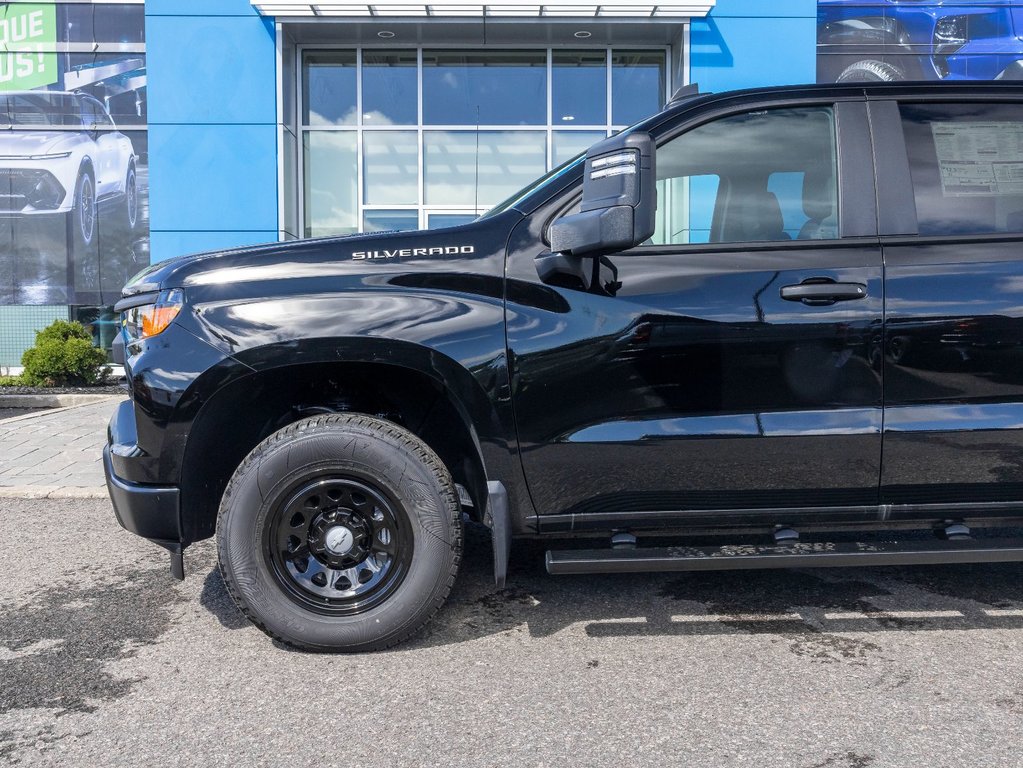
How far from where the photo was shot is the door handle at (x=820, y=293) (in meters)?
2.88

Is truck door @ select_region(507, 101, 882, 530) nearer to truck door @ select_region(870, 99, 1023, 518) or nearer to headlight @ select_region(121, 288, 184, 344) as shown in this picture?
truck door @ select_region(870, 99, 1023, 518)

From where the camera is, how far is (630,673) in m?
2.77

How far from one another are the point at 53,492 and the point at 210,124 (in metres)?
8.04

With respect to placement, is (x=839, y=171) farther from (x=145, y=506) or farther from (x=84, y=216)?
(x=84, y=216)

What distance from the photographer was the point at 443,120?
44.7ft

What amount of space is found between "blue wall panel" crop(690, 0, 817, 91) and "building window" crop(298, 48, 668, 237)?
124 cm

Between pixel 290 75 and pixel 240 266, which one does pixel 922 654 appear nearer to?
pixel 240 266

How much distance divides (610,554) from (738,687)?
23.0 inches

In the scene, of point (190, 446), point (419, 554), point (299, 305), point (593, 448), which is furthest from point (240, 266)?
point (593, 448)

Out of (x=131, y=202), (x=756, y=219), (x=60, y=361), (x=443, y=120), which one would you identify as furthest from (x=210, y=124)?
(x=756, y=219)

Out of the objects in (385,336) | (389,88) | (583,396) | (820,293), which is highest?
(389,88)

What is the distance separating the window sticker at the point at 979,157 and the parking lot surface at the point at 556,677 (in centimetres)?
165

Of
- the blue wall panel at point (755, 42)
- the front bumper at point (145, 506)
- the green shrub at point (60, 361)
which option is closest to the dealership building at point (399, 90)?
the blue wall panel at point (755, 42)

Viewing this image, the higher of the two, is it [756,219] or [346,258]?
[756,219]
